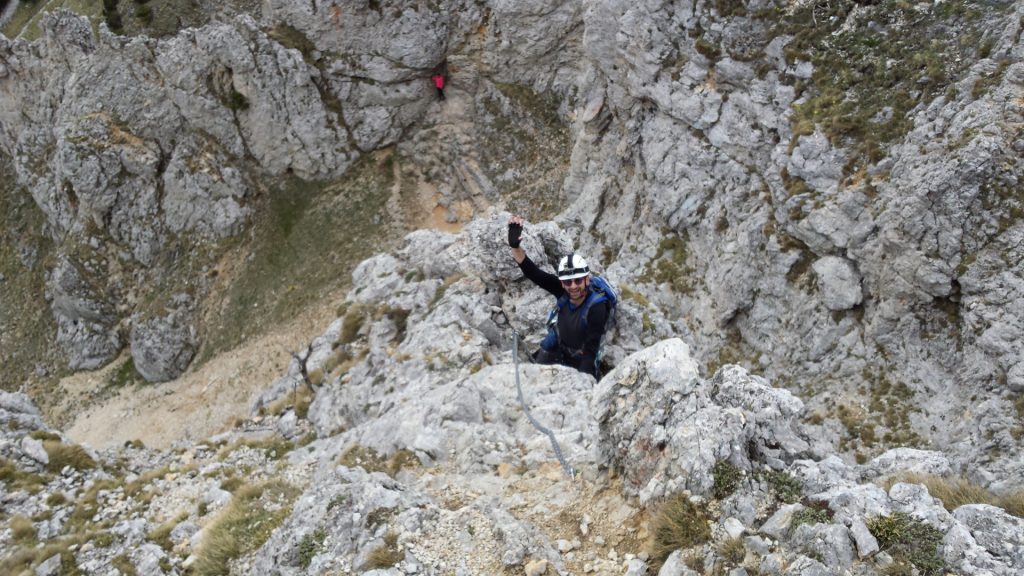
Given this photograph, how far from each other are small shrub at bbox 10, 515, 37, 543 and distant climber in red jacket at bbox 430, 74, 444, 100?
1392 inches

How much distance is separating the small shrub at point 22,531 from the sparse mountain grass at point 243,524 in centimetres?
485

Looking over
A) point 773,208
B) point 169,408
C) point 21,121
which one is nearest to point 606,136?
point 773,208

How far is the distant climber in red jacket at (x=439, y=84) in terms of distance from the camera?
→ 40.5 metres

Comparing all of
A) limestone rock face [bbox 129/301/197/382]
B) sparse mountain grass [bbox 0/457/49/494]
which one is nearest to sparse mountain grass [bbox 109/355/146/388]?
limestone rock face [bbox 129/301/197/382]

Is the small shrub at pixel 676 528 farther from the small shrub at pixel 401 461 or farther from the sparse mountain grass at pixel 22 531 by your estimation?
the sparse mountain grass at pixel 22 531

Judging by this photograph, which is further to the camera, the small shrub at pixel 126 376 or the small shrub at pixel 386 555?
the small shrub at pixel 126 376

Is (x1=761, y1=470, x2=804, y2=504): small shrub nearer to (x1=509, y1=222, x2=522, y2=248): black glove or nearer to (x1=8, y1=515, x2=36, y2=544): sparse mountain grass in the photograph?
(x1=509, y1=222, x2=522, y2=248): black glove

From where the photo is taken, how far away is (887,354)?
57.3 feet

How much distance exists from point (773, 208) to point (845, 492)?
17383 mm

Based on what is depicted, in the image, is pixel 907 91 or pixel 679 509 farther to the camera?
pixel 907 91

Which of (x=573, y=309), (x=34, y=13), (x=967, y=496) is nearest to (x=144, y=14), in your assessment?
(x=34, y=13)

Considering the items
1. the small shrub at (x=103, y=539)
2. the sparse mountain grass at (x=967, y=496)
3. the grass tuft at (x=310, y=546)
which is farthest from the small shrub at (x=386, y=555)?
the small shrub at (x=103, y=539)

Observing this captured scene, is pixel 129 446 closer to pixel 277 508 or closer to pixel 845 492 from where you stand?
pixel 277 508

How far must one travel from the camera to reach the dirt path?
Result: 103 feet
